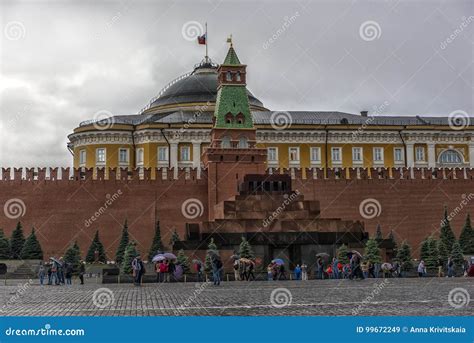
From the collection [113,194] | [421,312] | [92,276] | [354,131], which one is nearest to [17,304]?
[421,312]

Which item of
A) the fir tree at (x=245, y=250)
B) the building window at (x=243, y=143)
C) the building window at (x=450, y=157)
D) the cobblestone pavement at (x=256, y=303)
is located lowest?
the cobblestone pavement at (x=256, y=303)

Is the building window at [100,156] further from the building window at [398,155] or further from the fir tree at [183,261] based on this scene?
the fir tree at [183,261]

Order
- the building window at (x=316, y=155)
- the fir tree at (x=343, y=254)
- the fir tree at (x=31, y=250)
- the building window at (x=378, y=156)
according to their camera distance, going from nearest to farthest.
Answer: the fir tree at (x=343, y=254) < the fir tree at (x=31, y=250) < the building window at (x=316, y=155) < the building window at (x=378, y=156)

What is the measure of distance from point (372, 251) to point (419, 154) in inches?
1152

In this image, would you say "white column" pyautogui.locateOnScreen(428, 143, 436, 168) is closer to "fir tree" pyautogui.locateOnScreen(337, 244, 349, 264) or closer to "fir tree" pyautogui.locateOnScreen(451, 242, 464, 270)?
"fir tree" pyautogui.locateOnScreen(451, 242, 464, 270)

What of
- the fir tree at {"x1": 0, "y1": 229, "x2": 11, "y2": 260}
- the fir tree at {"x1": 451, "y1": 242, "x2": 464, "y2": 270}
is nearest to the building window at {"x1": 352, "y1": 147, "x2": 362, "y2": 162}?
the fir tree at {"x1": 451, "y1": 242, "x2": 464, "y2": 270}

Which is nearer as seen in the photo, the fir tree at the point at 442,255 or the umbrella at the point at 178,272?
the umbrella at the point at 178,272

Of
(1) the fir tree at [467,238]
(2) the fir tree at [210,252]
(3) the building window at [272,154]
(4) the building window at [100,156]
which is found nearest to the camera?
(2) the fir tree at [210,252]

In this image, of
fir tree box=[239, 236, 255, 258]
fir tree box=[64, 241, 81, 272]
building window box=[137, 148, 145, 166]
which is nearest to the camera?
Result: fir tree box=[239, 236, 255, 258]

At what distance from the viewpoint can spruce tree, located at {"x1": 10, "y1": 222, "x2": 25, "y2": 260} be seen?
34.8m

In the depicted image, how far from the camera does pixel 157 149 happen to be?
52969 mm

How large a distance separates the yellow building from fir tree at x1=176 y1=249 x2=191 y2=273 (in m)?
25.5

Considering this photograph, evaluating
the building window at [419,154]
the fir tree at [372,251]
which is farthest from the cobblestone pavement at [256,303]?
the building window at [419,154]

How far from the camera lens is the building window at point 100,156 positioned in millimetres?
53531
